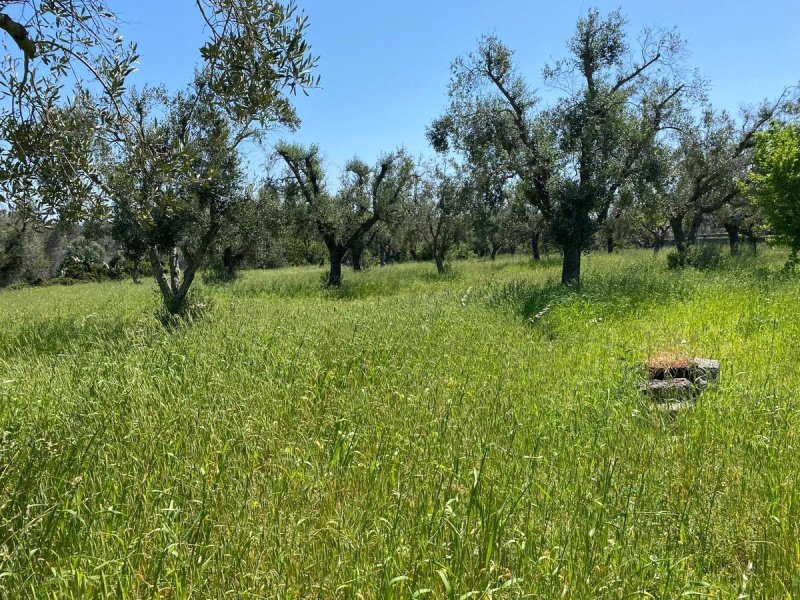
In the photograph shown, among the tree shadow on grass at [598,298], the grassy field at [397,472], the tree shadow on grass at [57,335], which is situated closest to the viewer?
the grassy field at [397,472]

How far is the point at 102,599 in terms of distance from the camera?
240 cm

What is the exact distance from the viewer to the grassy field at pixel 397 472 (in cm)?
265

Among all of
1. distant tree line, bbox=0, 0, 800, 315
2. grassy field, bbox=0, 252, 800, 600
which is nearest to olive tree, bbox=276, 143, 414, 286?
distant tree line, bbox=0, 0, 800, 315

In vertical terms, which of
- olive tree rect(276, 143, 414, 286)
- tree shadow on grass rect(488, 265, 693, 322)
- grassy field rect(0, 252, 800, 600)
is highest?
olive tree rect(276, 143, 414, 286)

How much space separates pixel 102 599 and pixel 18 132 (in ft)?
10.6

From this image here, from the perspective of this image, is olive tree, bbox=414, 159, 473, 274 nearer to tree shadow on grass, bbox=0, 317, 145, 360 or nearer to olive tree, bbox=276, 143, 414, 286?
olive tree, bbox=276, 143, 414, 286

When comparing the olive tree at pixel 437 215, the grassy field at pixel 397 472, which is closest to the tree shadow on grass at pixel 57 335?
the grassy field at pixel 397 472

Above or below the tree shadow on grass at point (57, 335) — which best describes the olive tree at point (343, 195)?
above

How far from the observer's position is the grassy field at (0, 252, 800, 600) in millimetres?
2648

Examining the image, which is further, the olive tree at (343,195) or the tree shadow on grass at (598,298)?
the olive tree at (343,195)

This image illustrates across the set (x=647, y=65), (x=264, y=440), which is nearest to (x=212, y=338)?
(x=264, y=440)

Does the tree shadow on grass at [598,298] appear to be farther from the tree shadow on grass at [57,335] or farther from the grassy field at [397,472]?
the tree shadow on grass at [57,335]

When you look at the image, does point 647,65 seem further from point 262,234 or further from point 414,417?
point 414,417

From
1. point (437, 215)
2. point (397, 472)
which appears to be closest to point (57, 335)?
point (397, 472)
